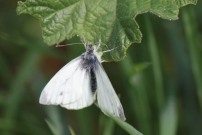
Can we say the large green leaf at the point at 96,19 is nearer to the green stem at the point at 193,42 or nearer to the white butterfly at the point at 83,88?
the white butterfly at the point at 83,88

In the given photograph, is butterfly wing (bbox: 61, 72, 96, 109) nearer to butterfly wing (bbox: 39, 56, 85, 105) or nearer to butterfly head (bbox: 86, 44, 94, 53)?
butterfly wing (bbox: 39, 56, 85, 105)

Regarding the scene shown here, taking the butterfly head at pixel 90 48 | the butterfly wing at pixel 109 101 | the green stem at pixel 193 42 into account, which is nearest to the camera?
the butterfly wing at pixel 109 101

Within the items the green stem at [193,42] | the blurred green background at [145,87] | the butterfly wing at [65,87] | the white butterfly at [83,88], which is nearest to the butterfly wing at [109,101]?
the white butterfly at [83,88]

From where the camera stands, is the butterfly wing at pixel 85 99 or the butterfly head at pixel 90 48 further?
the butterfly head at pixel 90 48

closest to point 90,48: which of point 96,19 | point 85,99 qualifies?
point 96,19

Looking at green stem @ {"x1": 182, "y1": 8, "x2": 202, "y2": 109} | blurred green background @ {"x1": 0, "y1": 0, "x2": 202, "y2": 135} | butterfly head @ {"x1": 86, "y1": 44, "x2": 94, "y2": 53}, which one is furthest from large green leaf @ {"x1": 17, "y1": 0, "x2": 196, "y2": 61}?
green stem @ {"x1": 182, "y1": 8, "x2": 202, "y2": 109}

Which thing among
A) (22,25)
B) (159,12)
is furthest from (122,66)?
(22,25)

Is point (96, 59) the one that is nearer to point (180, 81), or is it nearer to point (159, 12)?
point (159, 12)

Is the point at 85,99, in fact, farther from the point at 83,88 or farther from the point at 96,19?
the point at 96,19
